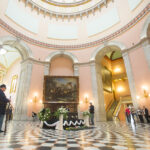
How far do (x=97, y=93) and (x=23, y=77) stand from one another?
7.89 m

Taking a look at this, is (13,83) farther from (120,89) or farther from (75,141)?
(75,141)

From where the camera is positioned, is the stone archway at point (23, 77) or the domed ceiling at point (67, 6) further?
the domed ceiling at point (67, 6)

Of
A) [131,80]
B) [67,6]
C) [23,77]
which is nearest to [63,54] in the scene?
[23,77]

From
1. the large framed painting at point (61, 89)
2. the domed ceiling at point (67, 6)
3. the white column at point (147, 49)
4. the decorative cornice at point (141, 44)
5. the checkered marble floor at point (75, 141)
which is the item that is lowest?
the checkered marble floor at point (75, 141)

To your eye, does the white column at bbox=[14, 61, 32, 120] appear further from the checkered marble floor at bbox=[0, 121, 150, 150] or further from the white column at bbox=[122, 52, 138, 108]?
the white column at bbox=[122, 52, 138, 108]

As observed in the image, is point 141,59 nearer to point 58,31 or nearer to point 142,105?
point 142,105

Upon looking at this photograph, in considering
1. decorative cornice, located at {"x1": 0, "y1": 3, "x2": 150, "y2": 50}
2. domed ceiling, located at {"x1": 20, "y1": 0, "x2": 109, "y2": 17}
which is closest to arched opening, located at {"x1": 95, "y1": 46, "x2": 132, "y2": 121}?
decorative cornice, located at {"x1": 0, "y1": 3, "x2": 150, "y2": 50}

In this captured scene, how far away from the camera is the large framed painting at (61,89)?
11.5 meters

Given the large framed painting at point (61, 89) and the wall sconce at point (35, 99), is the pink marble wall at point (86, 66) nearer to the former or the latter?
the wall sconce at point (35, 99)

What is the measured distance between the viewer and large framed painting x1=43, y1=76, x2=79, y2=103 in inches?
452

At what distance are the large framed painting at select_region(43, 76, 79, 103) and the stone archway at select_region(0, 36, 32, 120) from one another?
1.87 m

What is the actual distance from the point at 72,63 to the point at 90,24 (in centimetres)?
577

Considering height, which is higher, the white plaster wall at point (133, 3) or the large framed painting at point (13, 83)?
the white plaster wall at point (133, 3)

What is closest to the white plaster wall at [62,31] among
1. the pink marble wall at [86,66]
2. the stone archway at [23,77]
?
the pink marble wall at [86,66]
